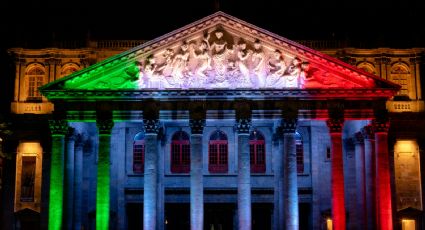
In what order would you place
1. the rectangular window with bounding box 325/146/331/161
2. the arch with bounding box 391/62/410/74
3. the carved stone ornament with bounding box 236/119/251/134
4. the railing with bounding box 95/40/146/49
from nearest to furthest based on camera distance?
the carved stone ornament with bounding box 236/119/251/134
the rectangular window with bounding box 325/146/331/161
the railing with bounding box 95/40/146/49
the arch with bounding box 391/62/410/74

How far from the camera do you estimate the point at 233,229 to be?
4981 centimetres

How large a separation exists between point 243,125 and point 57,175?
41.0 feet

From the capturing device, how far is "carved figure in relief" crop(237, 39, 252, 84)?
4219cm

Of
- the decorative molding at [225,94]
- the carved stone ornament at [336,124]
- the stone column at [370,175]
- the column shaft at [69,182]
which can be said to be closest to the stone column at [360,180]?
the stone column at [370,175]

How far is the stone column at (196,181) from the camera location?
40594mm

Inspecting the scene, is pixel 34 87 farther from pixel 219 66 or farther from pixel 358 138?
pixel 358 138

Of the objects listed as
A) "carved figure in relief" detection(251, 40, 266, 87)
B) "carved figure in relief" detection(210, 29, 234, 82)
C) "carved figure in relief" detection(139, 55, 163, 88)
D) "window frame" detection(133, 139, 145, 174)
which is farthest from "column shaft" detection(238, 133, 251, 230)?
"window frame" detection(133, 139, 145, 174)

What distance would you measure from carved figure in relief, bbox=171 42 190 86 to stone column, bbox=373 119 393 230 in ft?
42.6

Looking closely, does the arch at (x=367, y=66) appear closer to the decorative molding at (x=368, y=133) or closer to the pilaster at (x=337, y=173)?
the decorative molding at (x=368, y=133)

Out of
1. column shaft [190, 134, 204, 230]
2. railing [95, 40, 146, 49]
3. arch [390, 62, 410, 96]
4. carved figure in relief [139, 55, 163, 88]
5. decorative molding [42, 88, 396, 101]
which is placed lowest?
column shaft [190, 134, 204, 230]

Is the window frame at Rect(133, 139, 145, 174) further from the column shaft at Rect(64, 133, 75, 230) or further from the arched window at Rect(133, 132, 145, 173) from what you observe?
the column shaft at Rect(64, 133, 75, 230)

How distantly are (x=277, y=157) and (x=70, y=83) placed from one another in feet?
54.5

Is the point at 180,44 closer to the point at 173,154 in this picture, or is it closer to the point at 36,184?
the point at 173,154

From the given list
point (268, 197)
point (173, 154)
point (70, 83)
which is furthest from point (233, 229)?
point (70, 83)
